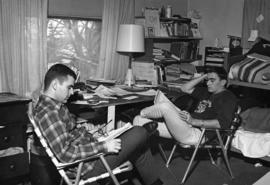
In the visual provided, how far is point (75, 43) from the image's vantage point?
3660 millimetres

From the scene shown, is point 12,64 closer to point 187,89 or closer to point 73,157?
point 73,157

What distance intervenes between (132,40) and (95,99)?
88 centimetres

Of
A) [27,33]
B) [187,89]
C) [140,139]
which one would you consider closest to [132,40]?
[187,89]

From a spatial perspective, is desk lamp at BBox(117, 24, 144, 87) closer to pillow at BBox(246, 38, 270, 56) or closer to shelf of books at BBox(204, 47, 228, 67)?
pillow at BBox(246, 38, 270, 56)

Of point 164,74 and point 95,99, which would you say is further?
point 164,74

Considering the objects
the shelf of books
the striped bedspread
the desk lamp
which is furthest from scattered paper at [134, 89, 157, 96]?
the shelf of books

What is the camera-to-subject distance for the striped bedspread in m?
3.27

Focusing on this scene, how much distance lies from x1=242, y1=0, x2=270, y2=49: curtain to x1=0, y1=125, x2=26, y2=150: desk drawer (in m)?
3.07

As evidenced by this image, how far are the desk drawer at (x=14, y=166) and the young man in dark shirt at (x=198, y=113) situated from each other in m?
1.06

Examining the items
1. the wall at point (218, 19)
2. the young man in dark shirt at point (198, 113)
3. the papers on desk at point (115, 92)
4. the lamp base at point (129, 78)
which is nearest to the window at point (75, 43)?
the lamp base at point (129, 78)

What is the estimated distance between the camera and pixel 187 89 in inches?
144

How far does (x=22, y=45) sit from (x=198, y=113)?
1841mm

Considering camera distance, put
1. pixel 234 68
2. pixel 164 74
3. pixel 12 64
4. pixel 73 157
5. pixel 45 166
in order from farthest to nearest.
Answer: pixel 164 74 → pixel 234 68 → pixel 12 64 → pixel 45 166 → pixel 73 157

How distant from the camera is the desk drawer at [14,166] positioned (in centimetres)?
264
